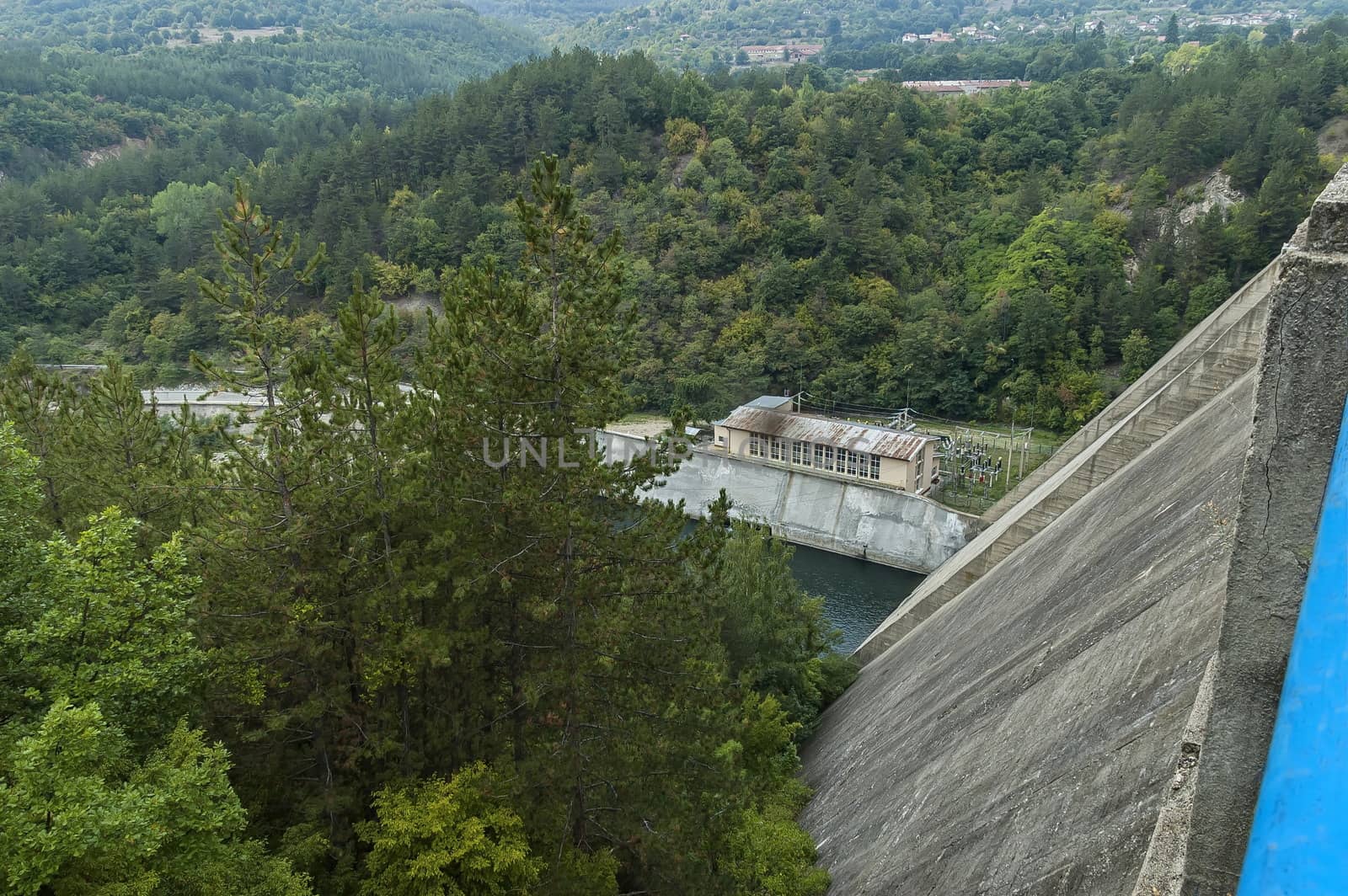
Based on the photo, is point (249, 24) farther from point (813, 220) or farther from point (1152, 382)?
point (1152, 382)

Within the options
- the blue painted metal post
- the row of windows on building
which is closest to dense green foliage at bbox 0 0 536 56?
the row of windows on building

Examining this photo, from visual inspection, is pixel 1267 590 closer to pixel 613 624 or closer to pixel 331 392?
pixel 613 624

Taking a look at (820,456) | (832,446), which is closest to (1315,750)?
(832,446)

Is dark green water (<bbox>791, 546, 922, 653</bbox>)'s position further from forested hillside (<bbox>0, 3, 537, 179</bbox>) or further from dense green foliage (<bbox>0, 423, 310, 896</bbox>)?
forested hillside (<bbox>0, 3, 537, 179</bbox>)

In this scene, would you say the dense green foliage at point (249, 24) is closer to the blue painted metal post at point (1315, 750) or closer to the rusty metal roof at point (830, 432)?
the rusty metal roof at point (830, 432)

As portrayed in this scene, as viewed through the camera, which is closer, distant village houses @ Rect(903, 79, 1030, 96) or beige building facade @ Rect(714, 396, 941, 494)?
beige building facade @ Rect(714, 396, 941, 494)

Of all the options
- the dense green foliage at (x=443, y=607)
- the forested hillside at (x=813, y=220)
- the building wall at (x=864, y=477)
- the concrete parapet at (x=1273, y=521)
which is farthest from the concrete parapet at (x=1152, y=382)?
the forested hillside at (x=813, y=220)
